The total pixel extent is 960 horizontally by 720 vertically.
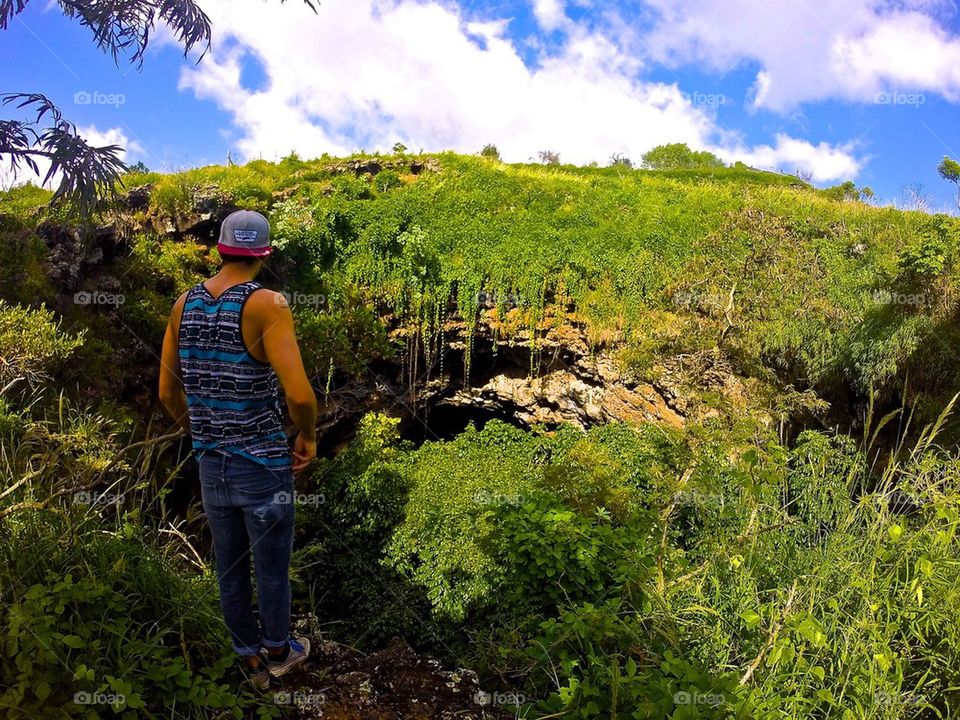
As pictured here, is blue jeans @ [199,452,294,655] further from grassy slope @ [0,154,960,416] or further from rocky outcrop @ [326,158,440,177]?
rocky outcrop @ [326,158,440,177]

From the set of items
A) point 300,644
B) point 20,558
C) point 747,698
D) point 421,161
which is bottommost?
point 300,644

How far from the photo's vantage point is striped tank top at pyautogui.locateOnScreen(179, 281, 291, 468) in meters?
2.32

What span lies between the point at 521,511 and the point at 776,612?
146 centimetres

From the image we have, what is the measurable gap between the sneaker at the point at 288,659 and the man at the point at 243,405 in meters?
0.28

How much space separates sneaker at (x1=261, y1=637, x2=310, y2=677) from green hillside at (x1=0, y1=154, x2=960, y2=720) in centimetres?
15

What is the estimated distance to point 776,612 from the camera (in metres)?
2.62

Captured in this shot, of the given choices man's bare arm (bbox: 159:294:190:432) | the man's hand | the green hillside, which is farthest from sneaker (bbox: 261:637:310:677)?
man's bare arm (bbox: 159:294:190:432)

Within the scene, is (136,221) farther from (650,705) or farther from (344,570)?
(650,705)

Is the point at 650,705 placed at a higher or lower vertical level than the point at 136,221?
lower

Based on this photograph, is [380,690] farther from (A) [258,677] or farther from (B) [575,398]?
(B) [575,398]

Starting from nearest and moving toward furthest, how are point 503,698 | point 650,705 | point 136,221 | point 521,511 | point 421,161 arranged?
point 650,705
point 503,698
point 521,511
point 136,221
point 421,161

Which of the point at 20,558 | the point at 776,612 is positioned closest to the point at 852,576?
the point at 776,612

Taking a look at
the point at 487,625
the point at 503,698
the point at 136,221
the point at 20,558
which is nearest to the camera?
the point at 20,558

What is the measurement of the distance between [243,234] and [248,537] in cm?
125
